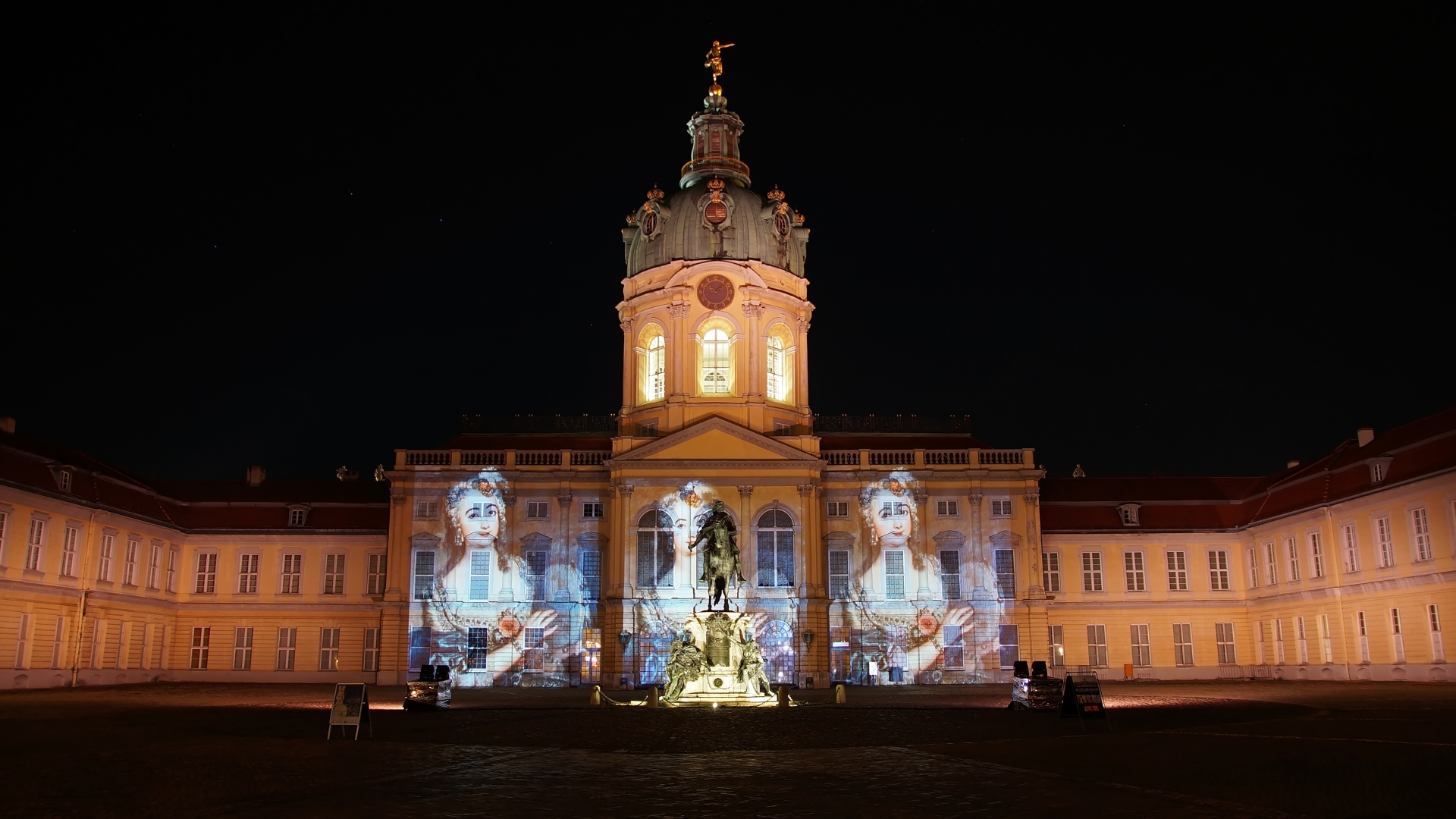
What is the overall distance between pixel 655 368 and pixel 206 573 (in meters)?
24.1

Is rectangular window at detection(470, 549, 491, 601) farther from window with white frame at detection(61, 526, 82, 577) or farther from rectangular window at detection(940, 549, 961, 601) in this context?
rectangular window at detection(940, 549, 961, 601)

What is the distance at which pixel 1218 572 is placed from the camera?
59.1m

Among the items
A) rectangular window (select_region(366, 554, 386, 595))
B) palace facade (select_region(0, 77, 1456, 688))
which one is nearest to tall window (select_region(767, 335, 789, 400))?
palace facade (select_region(0, 77, 1456, 688))

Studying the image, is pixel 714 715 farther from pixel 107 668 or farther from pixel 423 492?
pixel 107 668

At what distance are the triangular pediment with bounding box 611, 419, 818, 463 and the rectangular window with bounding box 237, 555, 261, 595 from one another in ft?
63.1

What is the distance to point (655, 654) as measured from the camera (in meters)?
53.6

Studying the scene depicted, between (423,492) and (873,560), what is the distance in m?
21.0

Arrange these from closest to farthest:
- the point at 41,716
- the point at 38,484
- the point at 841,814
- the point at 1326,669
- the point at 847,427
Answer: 1. the point at 841,814
2. the point at 41,716
3. the point at 38,484
4. the point at 1326,669
5. the point at 847,427

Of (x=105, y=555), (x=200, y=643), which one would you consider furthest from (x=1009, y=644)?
(x=105, y=555)

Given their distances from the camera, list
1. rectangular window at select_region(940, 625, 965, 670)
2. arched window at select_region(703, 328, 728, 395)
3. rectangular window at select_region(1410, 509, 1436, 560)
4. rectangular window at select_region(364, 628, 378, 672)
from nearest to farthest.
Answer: rectangular window at select_region(1410, 509, 1436, 560) < rectangular window at select_region(940, 625, 965, 670) < rectangular window at select_region(364, 628, 378, 672) < arched window at select_region(703, 328, 728, 395)

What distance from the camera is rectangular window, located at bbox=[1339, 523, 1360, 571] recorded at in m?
48.6

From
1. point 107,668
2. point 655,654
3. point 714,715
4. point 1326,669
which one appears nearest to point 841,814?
point 714,715

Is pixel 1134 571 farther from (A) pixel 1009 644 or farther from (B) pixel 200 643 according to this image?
(B) pixel 200 643

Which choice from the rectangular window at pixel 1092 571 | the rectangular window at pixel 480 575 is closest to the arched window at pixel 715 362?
the rectangular window at pixel 480 575
